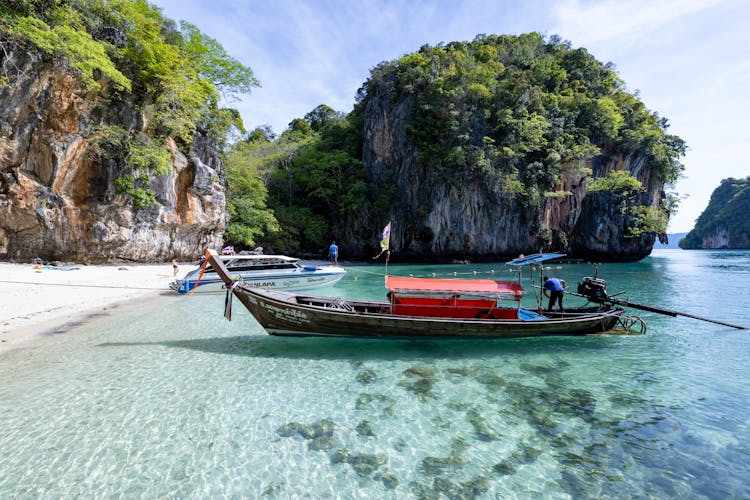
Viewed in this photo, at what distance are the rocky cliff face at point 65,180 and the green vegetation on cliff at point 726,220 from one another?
381ft

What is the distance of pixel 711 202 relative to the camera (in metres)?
90.3

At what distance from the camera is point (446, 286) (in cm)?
795

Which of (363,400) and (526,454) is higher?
(363,400)

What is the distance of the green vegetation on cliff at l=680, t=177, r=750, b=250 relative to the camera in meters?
75.4

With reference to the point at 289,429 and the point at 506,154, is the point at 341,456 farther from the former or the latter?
the point at 506,154

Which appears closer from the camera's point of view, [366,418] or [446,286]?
[366,418]

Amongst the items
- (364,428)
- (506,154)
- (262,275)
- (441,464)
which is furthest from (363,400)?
(506,154)

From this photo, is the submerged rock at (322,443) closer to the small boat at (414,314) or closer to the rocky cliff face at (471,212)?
the small boat at (414,314)

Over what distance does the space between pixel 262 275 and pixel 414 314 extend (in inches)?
312

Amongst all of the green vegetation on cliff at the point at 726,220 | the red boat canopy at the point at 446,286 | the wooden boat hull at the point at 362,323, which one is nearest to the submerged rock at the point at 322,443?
the wooden boat hull at the point at 362,323

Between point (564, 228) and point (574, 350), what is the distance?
32.0 m

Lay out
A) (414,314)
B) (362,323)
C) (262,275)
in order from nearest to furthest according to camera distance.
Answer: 1. (362,323)
2. (414,314)
3. (262,275)

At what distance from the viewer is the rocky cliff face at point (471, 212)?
1223 inches

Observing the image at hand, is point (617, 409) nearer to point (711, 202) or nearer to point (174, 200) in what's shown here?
point (174, 200)
